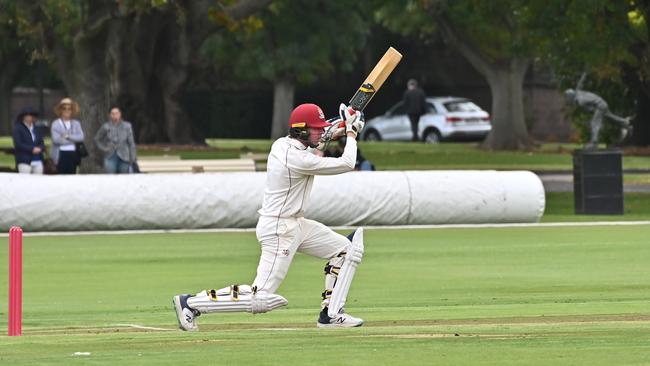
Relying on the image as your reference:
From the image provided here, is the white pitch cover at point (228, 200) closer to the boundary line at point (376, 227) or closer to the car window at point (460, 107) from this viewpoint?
the boundary line at point (376, 227)

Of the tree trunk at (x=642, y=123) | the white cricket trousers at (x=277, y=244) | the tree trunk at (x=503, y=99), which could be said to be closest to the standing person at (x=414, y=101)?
the tree trunk at (x=503, y=99)

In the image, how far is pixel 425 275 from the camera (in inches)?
758

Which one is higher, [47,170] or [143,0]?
[143,0]

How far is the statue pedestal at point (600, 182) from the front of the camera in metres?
28.5

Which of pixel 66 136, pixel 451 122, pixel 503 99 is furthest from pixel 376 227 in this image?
pixel 451 122

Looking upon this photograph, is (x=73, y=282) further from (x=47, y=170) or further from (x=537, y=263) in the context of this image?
(x=47, y=170)

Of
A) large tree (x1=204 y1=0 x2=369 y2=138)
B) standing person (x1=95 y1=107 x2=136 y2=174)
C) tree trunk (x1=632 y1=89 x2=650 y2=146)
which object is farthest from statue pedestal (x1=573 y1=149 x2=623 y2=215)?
large tree (x1=204 y1=0 x2=369 y2=138)

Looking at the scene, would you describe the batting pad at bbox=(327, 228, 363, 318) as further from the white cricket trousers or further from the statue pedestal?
the statue pedestal

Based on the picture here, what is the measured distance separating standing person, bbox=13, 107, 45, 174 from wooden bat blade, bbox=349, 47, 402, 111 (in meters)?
15.2

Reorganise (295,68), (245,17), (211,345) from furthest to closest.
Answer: (295,68) < (245,17) < (211,345)

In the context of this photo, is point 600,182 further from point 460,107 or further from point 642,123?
point 460,107

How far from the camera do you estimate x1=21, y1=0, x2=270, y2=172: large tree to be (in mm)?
34844

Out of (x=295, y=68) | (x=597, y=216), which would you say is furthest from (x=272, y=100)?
(x=597, y=216)

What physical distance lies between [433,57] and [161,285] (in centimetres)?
5365
